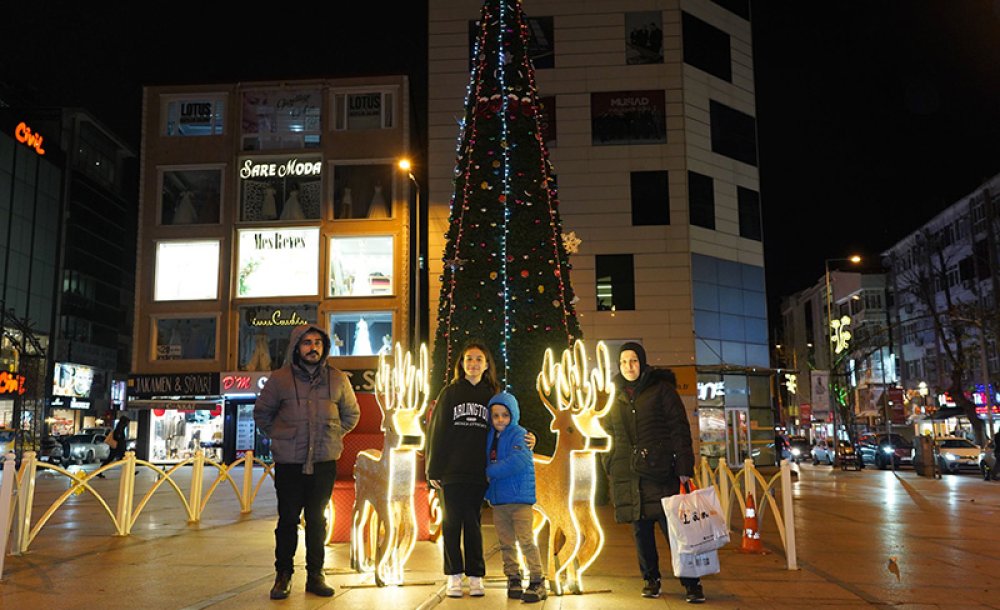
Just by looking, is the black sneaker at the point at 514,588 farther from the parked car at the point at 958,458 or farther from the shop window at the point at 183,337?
the parked car at the point at 958,458

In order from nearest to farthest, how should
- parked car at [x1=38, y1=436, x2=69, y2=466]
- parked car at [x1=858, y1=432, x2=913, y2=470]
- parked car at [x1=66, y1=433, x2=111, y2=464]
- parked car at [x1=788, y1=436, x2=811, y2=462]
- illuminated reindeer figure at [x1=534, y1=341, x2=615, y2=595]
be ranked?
illuminated reindeer figure at [x1=534, y1=341, x2=615, y2=595] → parked car at [x1=38, y1=436, x2=69, y2=466] → parked car at [x1=66, y1=433, x2=111, y2=464] → parked car at [x1=858, y1=432, x2=913, y2=470] → parked car at [x1=788, y1=436, x2=811, y2=462]

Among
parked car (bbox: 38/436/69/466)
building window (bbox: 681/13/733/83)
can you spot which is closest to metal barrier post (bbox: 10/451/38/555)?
parked car (bbox: 38/436/69/466)

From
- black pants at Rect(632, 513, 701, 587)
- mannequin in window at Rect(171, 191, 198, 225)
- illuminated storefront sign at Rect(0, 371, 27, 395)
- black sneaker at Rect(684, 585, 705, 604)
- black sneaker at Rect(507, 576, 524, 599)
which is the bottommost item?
black sneaker at Rect(684, 585, 705, 604)

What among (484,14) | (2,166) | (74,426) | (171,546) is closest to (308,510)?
(171,546)

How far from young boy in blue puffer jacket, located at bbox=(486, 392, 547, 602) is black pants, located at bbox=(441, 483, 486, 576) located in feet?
0.52

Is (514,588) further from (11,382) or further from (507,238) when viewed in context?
(11,382)

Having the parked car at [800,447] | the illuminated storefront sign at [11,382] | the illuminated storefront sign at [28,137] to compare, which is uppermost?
the illuminated storefront sign at [28,137]

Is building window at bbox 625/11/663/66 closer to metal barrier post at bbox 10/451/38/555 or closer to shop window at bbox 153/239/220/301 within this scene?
shop window at bbox 153/239/220/301

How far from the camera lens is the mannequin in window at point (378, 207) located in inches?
1394

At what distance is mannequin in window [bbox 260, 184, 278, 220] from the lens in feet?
117

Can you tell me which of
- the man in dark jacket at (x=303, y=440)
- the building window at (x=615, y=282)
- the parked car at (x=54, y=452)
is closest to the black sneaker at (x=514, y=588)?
the man in dark jacket at (x=303, y=440)

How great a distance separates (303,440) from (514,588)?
2.07 metres

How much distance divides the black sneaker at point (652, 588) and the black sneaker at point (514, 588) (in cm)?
106

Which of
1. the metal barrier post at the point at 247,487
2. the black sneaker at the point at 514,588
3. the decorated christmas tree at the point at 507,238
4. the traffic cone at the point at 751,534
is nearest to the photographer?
the black sneaker at the point at 514,588
